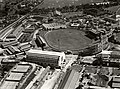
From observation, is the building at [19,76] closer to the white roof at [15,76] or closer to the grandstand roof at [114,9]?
the white roof at [15,76]

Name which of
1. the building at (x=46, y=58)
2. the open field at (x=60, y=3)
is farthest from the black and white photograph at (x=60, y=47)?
the open field at (x=60, y=3)

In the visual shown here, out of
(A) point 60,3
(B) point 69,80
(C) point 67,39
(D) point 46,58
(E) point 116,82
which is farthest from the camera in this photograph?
(A) point 60,3

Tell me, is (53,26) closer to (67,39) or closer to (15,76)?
(67,39)

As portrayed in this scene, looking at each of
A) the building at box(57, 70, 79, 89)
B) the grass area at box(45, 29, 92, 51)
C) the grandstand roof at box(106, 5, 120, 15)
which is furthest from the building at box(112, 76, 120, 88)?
the grandstand roof at box(106, 5, 120, 15)

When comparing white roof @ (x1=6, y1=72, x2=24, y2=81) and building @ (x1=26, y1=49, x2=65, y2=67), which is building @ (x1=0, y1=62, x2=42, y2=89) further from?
building @ (x1=26, y1=49, x2=65, y2=67)

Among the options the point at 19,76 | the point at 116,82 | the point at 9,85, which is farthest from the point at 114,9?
the point at 9,85

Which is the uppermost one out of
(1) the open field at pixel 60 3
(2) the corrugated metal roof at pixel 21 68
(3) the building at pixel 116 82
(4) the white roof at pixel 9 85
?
(1) the open field at pixel 60 3
